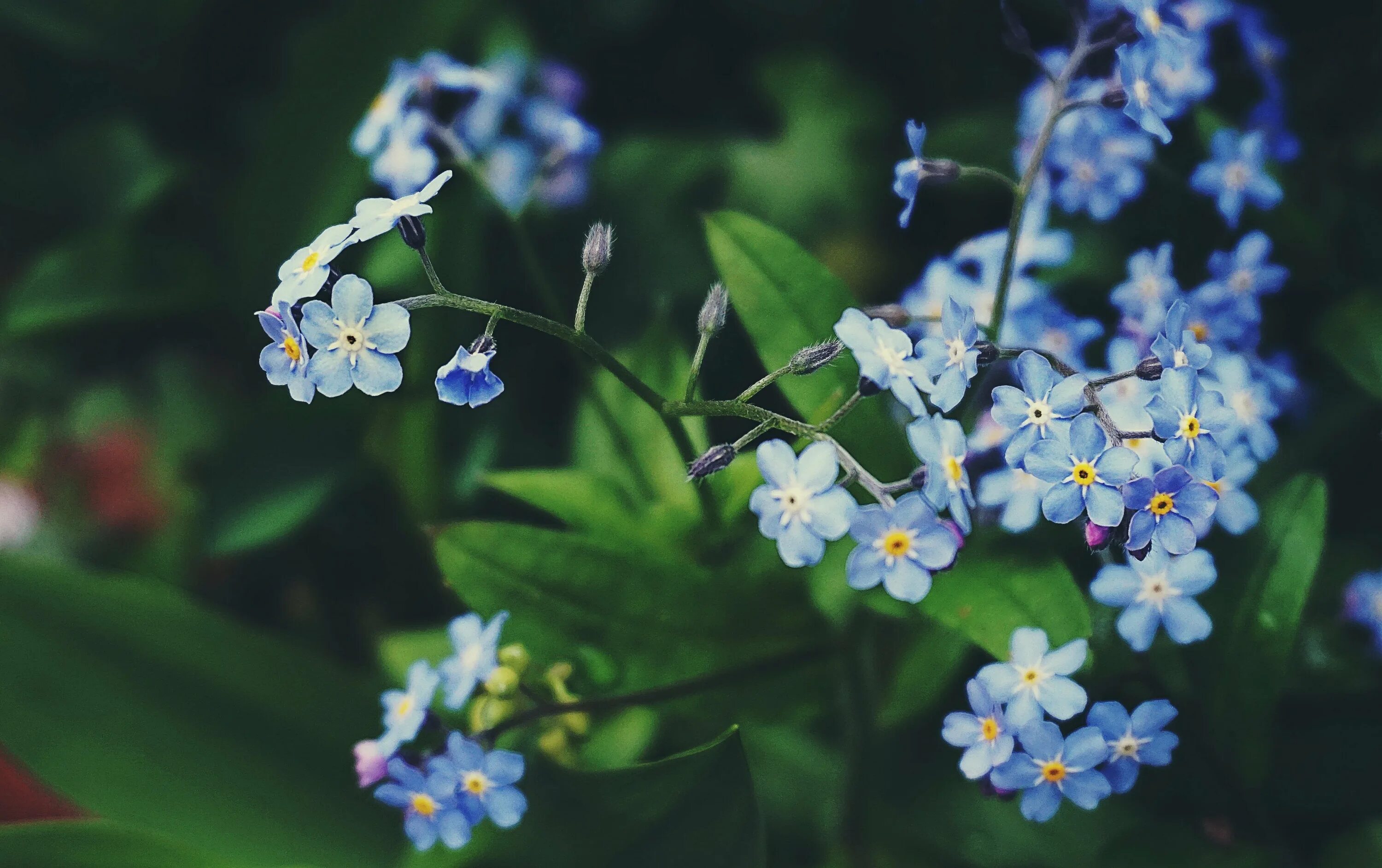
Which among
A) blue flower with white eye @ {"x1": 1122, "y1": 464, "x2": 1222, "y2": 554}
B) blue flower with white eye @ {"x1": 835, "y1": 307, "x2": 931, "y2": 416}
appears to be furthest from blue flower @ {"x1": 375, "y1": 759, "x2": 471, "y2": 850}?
blue flower with white eye @ {"x1": 1122, "y1": 464, "x2": 1222, "y2": 554}

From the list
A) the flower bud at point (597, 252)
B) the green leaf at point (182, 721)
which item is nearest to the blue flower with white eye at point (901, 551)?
the flower bud at point (597, 252)

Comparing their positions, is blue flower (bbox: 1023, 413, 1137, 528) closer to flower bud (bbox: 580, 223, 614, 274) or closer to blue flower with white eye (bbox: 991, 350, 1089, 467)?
blue flower with white eye (bbox: 991, 350, 1089, 467)

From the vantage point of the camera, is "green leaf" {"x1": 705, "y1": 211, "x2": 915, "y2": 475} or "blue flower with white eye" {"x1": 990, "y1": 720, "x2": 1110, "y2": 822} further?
"green leaf" {"x1": 705, "y1": 211, "x2": 915, "y2": 475}

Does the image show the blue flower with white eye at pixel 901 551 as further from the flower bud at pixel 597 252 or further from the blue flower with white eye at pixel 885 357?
the flower bud at pixel 597 252

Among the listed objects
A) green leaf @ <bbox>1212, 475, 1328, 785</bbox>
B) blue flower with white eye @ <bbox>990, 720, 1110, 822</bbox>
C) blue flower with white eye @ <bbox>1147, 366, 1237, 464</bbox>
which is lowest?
green leaf @ <bbox>1212, 475, 1328, 785</bbox>

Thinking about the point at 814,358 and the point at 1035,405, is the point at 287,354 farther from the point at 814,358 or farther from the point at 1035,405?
the point at 1035,405

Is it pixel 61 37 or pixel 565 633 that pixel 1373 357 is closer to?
pixel 565 633
